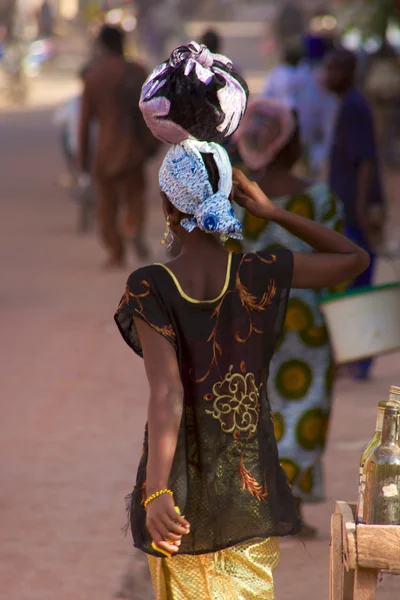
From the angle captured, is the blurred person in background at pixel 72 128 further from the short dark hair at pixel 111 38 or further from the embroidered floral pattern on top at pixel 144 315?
the embroidered floral pattern on top at pixel 144 315

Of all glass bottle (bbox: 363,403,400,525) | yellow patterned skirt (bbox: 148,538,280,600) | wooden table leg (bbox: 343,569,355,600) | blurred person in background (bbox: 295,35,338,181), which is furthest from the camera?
blurred person in background (bbox: 295,35,338,181)

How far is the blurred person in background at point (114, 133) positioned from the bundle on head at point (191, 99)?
8147 millimetres

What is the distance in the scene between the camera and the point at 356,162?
25.7 ft

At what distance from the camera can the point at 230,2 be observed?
64.3m

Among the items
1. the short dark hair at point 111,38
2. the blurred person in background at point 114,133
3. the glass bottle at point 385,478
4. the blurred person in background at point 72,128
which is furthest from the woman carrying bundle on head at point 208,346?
the blurred person in background at point 72,128

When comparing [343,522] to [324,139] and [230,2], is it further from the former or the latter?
[230,2]

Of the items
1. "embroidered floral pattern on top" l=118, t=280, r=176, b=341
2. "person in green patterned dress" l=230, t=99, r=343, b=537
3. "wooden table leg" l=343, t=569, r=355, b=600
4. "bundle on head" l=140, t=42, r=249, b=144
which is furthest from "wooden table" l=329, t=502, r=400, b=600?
"person in green patterned dress" l=230, t=99, r=343, b=537

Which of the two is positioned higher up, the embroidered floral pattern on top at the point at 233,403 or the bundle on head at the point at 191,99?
the bundle on head at the point at 191,99

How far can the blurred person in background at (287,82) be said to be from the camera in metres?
11.8

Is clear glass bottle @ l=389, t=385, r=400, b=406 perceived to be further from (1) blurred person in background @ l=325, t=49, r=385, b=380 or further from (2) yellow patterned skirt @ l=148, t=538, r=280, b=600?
(1) blurred person in background @ l=325, t=49, r=385, b=380

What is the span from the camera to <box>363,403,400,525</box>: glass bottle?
9.29ft

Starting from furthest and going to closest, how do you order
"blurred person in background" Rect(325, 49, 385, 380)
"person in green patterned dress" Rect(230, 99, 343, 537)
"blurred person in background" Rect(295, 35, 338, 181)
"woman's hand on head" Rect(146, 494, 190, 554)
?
"blurred person in background" Rect(295, 35, 338, 181), "blurred person in background" Rect(325, 49, 385, 380), "person in green patterned dress" Rect(230, 99, 343, 537), "woman's hand on head" Rect(146, 494, 190, 554)

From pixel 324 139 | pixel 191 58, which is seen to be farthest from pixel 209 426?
pixel 324 139

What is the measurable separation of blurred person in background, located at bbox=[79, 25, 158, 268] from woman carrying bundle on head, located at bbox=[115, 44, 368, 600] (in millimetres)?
8223
